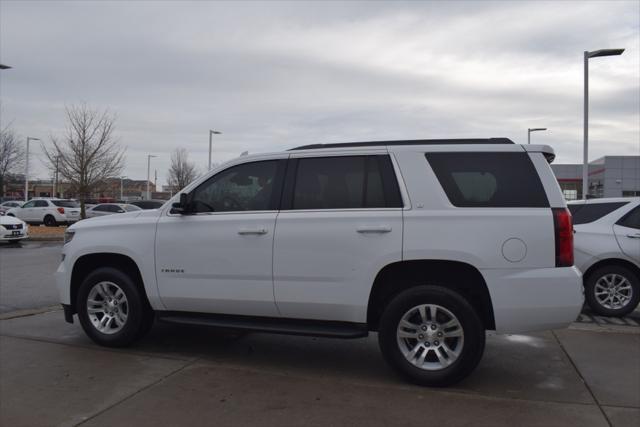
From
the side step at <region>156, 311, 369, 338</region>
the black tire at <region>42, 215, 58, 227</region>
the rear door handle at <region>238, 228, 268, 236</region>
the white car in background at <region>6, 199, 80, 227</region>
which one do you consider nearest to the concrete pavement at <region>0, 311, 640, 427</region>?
the side step at <region>156, 311, 369, 338</region>

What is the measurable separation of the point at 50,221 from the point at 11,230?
35.5 ft

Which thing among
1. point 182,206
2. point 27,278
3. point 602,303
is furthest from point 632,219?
point 27,278

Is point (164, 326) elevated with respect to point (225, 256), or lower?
lower

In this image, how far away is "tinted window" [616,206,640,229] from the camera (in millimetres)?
7578

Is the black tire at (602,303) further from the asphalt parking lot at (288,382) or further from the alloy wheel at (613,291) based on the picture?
the asphalt parking lot at (288,382)

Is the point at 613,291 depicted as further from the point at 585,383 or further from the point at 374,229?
the point at 374,229

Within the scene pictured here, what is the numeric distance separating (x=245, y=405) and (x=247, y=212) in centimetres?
173

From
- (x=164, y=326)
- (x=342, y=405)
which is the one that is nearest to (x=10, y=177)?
(x=164, y=326)

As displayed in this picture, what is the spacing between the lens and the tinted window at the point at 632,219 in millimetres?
7578

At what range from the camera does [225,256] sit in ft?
16.6

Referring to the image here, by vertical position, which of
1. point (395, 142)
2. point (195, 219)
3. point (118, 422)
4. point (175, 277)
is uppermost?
point (395, 142)

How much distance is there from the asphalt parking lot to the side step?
0.38 meters

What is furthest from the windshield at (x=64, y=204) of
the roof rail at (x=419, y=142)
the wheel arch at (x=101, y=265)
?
the roof rail at (x=419, y=142)

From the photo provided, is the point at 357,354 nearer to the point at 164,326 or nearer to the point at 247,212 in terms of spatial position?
the point at 247,212
